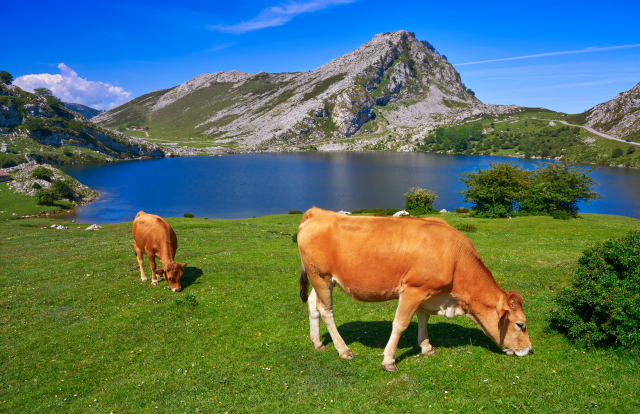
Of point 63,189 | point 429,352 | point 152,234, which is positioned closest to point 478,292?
point 429,352

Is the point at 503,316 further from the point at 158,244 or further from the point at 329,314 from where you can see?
the point at 158,244

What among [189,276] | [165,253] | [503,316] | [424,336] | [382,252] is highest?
[382,252]

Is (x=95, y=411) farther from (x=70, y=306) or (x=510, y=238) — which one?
(x=510, y=238)

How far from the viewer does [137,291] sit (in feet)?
57.4

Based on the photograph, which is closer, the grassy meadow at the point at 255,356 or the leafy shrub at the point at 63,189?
the grassy meadow at the point at 255,356

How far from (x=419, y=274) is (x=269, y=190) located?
108688 mm

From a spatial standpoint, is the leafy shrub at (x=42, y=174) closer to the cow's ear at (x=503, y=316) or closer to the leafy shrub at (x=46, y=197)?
the leafy shrub at (x=46, y=197)

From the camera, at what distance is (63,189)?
90.4m

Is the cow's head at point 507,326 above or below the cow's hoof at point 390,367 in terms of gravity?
above

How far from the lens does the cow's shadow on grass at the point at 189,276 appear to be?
1856 cm

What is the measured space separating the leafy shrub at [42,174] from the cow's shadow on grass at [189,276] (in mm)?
105109

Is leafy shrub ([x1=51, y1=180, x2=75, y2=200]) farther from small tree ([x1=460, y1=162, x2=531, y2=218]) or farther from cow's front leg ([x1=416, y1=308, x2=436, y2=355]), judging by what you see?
cow's front leg ([x1=416, y1=308, x2=436, y2=355])

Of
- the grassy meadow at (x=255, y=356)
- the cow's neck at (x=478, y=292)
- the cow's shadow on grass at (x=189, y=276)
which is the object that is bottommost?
the cow's shadow on grass at (x=189, y=276)

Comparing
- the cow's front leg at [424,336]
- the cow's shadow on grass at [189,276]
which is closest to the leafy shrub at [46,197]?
the cow's shadow on grass at [189,276]
